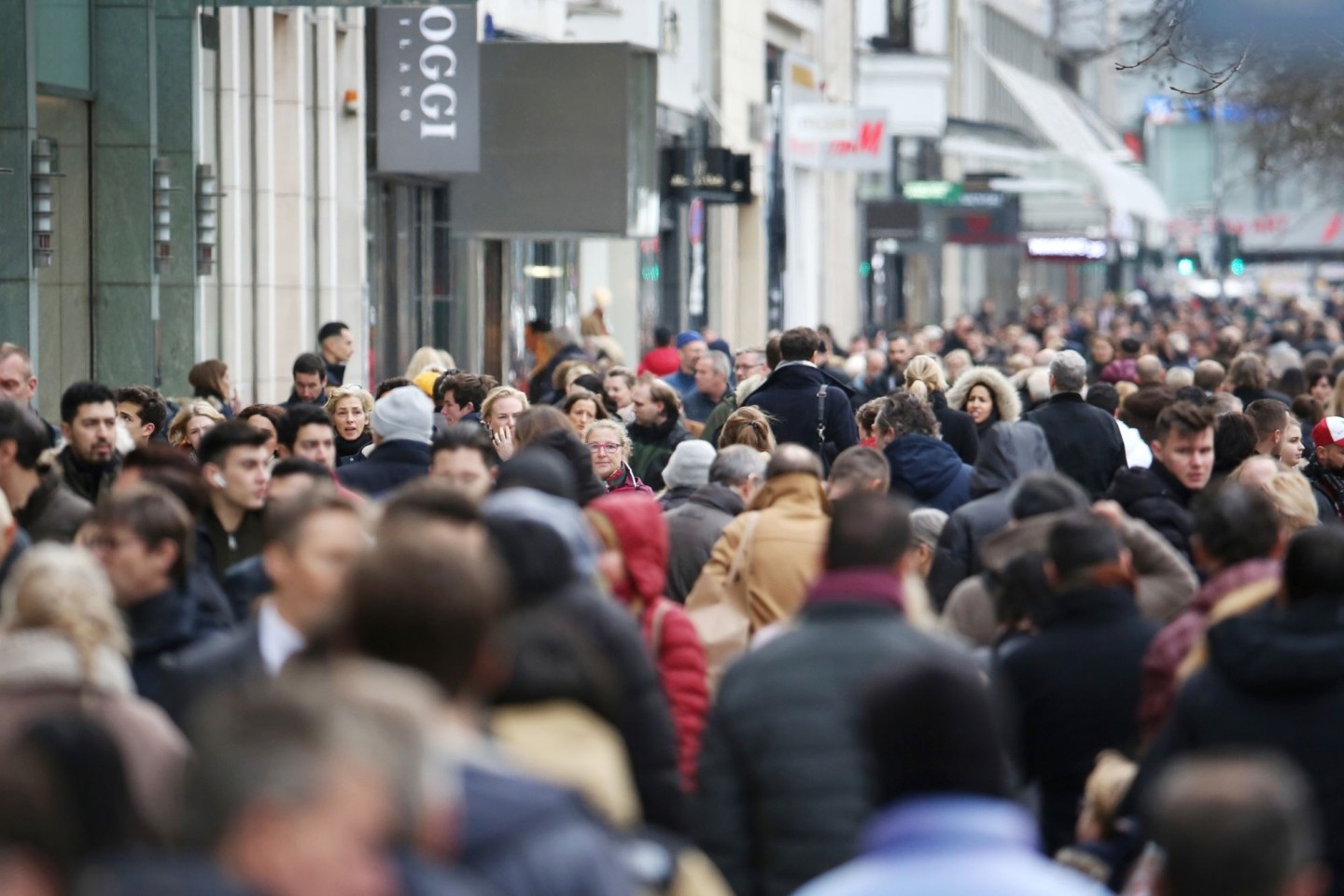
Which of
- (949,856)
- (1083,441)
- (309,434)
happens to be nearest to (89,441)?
(309,434)

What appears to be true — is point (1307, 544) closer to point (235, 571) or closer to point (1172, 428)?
point (235, 571)

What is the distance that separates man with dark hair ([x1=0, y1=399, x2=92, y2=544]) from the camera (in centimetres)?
912

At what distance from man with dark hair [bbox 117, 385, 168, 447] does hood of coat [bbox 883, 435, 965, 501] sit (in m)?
3.67

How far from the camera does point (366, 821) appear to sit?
11.2 feet

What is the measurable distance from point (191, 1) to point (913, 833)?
1562cm

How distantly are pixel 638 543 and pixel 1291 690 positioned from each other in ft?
6.39

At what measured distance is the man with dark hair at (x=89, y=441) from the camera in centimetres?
1047

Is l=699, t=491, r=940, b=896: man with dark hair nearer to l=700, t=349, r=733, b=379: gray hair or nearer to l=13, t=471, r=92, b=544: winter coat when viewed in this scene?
l=13, t=471, r=92, b=544: winter coat

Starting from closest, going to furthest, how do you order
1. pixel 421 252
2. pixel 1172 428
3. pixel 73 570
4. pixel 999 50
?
pixel 73 570
pixel 1172 428
pixel 421 252
pixel 999 50

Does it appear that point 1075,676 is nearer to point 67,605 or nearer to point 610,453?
point 67,605

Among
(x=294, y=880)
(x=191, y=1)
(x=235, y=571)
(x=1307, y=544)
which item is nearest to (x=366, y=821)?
(x=294, y=880)

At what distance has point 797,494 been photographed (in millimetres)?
8938

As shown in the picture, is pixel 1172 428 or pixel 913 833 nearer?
pixel 913 833

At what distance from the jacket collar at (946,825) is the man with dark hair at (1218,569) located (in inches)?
104
